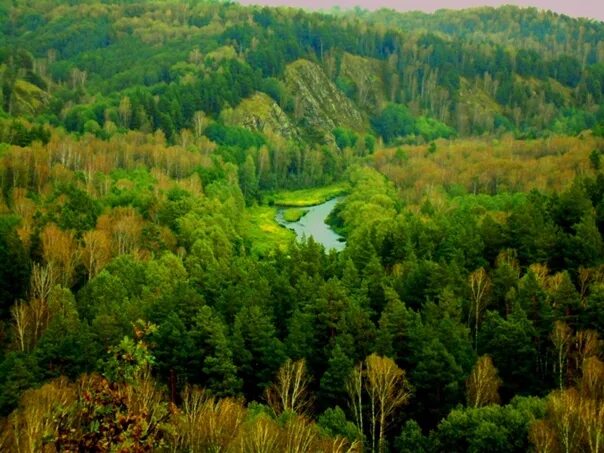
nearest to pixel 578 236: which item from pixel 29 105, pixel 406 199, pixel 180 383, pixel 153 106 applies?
pixel 180 383

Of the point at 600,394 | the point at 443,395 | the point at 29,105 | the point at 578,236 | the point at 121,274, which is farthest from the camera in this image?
the point at 29,105

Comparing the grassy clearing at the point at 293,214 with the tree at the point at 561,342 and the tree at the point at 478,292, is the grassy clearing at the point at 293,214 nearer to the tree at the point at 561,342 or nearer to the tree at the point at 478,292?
the tree at the point at 478,292

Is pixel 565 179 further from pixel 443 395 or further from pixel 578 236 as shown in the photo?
pixel 443 395

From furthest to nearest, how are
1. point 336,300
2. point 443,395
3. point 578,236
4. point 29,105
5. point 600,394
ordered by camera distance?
1. point 29,105
2. point 578,236
3. point 336,300
4. point 443,395
5. point 600,394

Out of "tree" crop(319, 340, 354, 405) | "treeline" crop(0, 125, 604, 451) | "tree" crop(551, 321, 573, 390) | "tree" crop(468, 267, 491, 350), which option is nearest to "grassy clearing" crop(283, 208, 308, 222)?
"treeline" crop(0, 125, 604, 451)

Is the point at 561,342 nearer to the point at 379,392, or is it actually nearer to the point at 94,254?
the point at 379,392

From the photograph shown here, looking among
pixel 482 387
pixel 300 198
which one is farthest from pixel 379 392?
pixel 300 198
